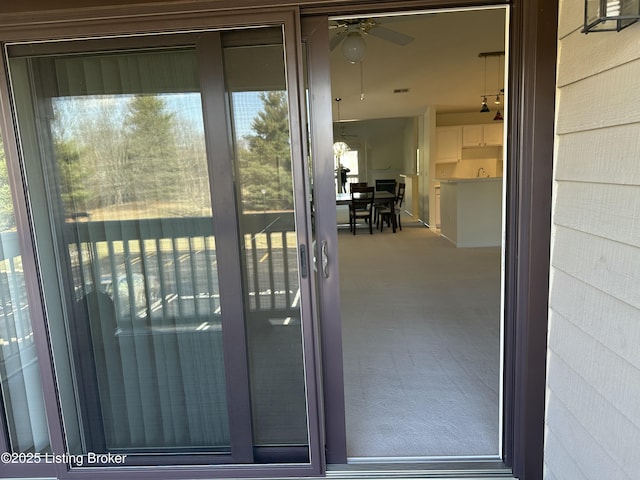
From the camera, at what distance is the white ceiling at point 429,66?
3758 mm

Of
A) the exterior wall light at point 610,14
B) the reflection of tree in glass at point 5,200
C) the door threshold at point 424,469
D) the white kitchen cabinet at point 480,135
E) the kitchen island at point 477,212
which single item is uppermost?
the white kitchen cabinet at point 480,135

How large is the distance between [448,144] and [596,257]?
26.2 feet

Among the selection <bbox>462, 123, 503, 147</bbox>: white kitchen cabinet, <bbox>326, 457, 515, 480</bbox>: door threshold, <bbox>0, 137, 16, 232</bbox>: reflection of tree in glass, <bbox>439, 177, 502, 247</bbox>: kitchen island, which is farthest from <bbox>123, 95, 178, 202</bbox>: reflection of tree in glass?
<bbox>462, 123, 503, 147</bbox>: white kitchen cabinet

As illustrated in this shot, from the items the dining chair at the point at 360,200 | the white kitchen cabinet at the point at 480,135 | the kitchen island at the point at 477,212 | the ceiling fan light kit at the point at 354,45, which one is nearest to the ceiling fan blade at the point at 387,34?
the ceiling fan light kit at the point at 354,45

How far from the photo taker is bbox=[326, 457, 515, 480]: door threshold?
5.90 ft

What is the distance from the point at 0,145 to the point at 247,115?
1.01m

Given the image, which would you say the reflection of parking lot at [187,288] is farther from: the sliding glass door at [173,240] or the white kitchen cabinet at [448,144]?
the white kitchen cabinet at [448,144]

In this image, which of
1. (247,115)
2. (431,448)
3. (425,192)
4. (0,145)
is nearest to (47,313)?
(0,145)

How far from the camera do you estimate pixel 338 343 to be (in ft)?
5.89

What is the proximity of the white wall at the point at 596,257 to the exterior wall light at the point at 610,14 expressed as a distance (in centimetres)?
3

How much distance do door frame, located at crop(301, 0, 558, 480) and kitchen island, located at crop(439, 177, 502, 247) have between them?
193 inches

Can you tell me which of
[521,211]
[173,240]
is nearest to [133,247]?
[173,240]

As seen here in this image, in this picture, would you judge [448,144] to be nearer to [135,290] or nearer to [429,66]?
[429,66]

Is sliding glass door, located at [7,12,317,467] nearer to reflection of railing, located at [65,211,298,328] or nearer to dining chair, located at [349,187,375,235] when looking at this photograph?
reflection of railing, located at [65,211,298,328]
